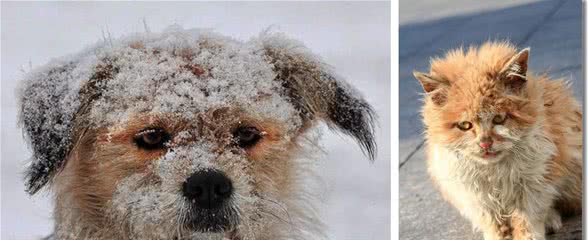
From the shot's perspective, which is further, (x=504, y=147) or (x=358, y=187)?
(x=358, y=187)

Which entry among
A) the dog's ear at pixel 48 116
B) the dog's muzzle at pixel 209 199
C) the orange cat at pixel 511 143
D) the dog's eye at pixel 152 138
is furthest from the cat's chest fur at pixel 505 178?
the dog's ear at pixel 48 116

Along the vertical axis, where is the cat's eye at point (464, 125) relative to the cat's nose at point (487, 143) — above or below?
above

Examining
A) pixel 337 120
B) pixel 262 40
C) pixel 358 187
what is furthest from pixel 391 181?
pixel 262 40

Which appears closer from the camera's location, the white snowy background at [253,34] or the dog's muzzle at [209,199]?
the dog's muzzle at [209,199]

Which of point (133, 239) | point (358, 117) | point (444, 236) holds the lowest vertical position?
point (444, 236)

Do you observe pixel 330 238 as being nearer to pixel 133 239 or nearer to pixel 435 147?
pixel 435 147

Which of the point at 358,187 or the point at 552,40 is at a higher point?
the point at 552,40

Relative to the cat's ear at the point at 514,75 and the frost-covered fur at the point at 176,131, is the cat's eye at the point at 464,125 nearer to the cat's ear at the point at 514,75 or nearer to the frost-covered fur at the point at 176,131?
the cat's ear at the point at 514,75
